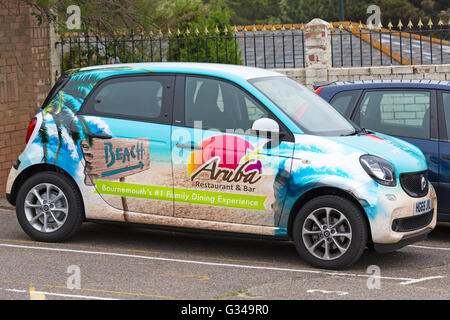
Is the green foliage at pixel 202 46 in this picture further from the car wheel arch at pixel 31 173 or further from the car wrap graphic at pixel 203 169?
the car wrap graphic at pixel 203 169

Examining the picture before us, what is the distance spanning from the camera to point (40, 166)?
903 cm

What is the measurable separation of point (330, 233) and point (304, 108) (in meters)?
1.36

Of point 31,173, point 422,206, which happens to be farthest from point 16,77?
point 422,206

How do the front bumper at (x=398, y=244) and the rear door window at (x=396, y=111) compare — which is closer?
the front bumper at (x=398, y=244)

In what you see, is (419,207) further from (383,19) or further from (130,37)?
(383,19)

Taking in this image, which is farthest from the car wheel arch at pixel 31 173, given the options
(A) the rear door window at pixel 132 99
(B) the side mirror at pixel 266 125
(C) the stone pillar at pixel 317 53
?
(C) the stone pillar at pixel 317 53

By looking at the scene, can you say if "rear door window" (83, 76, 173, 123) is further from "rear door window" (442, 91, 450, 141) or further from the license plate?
"rear door window" (442, 91, 450, 141)

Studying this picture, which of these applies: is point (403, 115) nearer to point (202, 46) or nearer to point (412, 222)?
point (412, 222)

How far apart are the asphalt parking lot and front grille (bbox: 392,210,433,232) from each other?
40 centimetres

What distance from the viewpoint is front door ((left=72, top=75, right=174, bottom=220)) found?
8.46m

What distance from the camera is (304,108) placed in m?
8.51

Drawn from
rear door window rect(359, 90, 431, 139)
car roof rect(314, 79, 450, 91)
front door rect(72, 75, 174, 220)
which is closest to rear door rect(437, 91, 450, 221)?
rear door window rect(359, 90, 431, 139)

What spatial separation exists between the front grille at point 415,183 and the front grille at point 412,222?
0.68 feet

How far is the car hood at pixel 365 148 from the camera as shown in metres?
7.92
